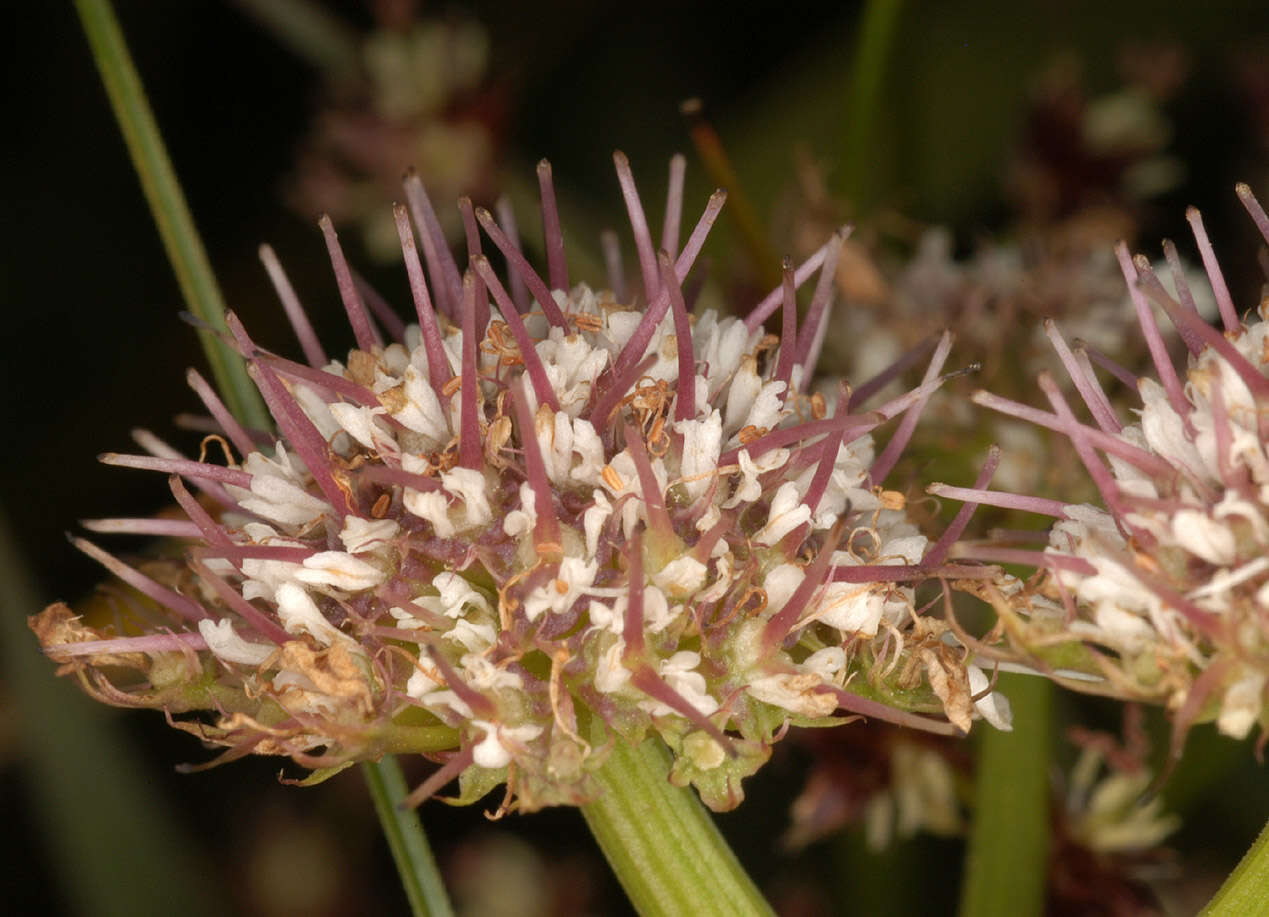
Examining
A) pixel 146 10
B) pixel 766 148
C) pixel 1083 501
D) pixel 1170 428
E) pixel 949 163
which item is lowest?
pixel 1083 501

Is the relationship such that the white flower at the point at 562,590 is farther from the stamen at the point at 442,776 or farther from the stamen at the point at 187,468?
the stamen at the point at 187,468

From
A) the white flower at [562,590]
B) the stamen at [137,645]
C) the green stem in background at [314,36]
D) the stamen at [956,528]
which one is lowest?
the stamen at [956,528]

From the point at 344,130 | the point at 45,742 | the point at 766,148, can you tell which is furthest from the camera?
the point at 766,148

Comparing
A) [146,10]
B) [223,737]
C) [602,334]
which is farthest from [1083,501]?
[146,10]

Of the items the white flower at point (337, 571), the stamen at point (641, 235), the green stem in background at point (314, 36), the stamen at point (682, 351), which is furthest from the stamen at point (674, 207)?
the green stem in background at point (314, 36)

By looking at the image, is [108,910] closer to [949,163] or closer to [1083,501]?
[1083,501]

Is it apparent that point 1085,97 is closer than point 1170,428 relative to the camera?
No

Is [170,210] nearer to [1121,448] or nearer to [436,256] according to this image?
[436,256]
